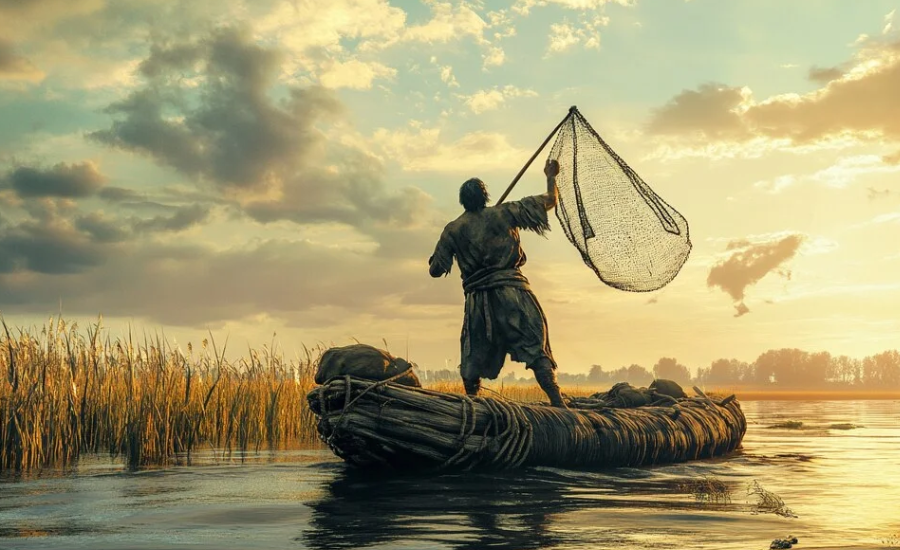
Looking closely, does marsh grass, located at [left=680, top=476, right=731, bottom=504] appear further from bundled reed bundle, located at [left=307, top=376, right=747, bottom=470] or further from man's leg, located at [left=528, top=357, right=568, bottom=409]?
man's leg, located at [left=528, top=357, right=568, bottom=409]

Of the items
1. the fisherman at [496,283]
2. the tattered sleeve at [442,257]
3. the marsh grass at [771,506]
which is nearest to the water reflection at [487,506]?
the marsh grass at [771,506]

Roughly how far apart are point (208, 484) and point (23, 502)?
1.68 metres

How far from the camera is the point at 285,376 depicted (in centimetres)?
1759

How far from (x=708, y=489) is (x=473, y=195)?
14.3 ft

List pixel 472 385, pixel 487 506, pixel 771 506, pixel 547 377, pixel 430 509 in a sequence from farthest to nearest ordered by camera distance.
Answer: pixel 472 385 → pixel 547 377 → pixel 771 506 → pixel 487 506 → pixel 430 509

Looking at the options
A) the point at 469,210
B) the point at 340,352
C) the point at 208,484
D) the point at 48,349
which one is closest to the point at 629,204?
the point at 469,210

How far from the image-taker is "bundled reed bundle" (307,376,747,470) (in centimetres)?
909

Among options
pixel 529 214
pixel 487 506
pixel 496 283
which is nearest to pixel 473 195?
pixel 529 214

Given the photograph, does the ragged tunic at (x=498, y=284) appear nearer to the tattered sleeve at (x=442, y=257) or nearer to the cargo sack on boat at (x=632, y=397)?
the tattered sleeve at (x=442, y=257)

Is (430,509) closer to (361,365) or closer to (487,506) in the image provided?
(487,506)

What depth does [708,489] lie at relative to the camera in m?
8.91

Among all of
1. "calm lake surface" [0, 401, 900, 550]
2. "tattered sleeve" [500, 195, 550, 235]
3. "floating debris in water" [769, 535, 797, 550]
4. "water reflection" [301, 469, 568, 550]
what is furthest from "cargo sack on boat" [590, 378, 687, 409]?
"floating debris in water" [769, 535, 797, 550]

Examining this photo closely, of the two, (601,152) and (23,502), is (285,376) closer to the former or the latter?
(601,152)

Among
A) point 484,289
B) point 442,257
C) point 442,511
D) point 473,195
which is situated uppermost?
point 473,195
